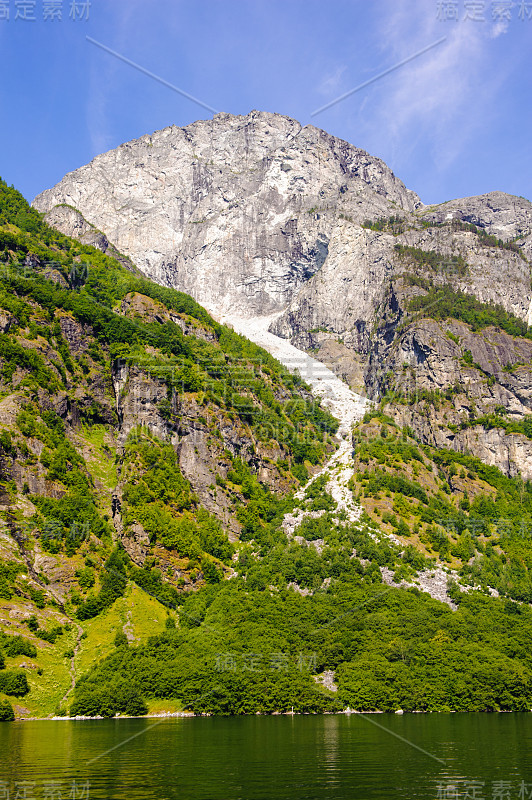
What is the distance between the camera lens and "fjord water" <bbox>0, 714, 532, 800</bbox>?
1724 inches

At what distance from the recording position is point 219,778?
48.4 meters

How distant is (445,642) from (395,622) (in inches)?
439

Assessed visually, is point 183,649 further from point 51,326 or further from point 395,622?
point 51,326

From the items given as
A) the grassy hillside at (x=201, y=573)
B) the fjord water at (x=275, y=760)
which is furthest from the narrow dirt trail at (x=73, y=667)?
the fjord water at (x=275, y=760)

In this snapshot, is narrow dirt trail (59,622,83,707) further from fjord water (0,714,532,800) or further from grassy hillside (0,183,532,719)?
fjord water (0,714,532,800)

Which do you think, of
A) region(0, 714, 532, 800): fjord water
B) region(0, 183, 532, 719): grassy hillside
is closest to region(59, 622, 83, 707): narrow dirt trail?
region(0, 183, 532, 719): grassy hillside

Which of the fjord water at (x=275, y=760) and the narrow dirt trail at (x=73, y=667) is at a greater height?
the narrow dirt trail at (x=73, y=667)

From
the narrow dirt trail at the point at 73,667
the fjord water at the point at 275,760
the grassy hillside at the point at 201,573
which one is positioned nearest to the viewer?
Result: the fjord water at the point at 275,760

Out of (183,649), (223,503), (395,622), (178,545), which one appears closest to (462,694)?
(395,622)

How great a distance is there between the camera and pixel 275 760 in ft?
186

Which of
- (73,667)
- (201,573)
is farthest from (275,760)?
(201,573)

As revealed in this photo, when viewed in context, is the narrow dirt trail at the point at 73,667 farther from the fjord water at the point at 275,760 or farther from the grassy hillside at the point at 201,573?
the fjord water at the point at 275,760

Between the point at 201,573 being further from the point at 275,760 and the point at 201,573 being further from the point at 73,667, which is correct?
the point at 275,760

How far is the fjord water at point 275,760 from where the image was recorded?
4378 cm
